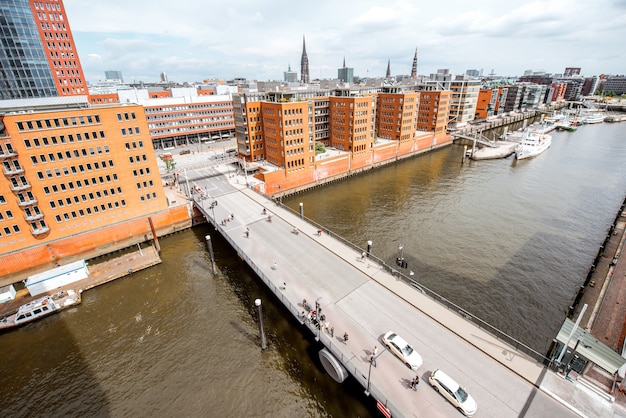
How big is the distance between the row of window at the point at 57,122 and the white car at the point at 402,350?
54723 mm

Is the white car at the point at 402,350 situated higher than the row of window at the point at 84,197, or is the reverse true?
the row of window at the point at 84,197

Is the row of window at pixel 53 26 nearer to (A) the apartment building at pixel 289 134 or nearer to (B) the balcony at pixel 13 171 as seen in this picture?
(A) the apartment building at pixel 289 134

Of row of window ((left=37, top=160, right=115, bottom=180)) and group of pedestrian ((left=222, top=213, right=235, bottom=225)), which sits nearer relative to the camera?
row of window ((left=37, top=160, right=115, bottom=180))

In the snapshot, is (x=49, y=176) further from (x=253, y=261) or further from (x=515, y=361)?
(x=515, y=361)

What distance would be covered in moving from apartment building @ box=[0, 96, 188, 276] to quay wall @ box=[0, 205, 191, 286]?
15 centimetres

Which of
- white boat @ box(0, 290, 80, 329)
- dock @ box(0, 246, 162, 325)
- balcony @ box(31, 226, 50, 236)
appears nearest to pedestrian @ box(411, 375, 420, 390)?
dock @ box(0, 246, 162, 325)

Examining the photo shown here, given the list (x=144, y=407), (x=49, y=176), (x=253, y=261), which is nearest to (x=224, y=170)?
(x=49, y=176)

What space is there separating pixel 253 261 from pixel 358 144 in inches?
2590

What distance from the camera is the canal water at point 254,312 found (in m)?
29.2

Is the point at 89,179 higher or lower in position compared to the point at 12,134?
lower

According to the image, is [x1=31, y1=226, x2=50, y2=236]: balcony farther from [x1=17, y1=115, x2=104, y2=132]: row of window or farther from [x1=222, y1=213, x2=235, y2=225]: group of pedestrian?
[x1=222, y1=213, x2=235, y2=225]: group of pedestrian

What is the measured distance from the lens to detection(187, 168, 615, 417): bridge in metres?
23.3

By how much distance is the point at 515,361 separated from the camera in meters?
26.0

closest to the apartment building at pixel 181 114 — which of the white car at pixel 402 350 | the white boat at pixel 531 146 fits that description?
the white car at pixel 402 350
